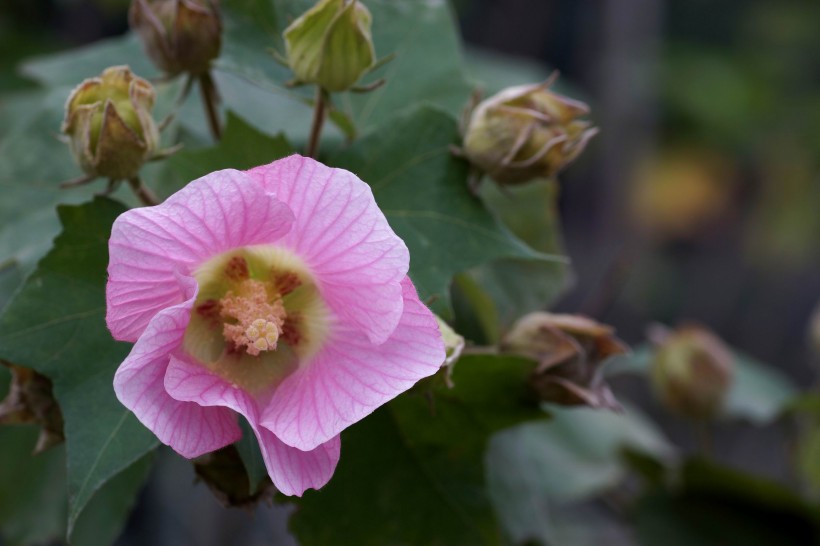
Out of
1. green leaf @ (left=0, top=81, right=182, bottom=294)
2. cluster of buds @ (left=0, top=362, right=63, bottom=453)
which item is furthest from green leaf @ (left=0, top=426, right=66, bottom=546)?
cluster of buds @ (left=0, top=362, right=63, bottom=453)

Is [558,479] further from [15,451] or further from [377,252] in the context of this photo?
[377,252]

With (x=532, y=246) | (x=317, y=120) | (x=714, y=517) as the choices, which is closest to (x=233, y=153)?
(x=317, y=120)

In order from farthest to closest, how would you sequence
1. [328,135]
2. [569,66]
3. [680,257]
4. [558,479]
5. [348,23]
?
[680,257]
[569,66]
[558,479]
[328,135]
[348,23]

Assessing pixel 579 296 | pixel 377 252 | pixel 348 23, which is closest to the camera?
pixel 377 252

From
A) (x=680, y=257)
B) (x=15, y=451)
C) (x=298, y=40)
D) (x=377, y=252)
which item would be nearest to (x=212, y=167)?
(x=298, y=40)

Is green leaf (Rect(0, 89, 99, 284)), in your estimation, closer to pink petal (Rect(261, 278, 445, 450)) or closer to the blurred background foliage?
the blurred background foliage

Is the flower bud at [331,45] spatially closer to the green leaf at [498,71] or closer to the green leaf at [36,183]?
the green leaf at [36,183]
